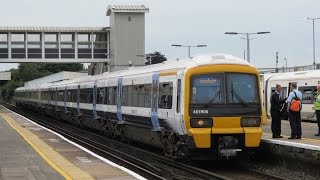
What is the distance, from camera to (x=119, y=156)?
17672 millimetres

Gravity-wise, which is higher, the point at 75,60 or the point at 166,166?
the point at 75,60

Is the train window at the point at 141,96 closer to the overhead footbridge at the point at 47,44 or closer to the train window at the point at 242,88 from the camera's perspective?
the train window at the point at 242,88

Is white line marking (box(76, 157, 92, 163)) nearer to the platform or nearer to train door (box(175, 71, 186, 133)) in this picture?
the platform

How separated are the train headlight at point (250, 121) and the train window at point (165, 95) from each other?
2.03 meters

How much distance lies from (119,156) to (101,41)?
2429 inches

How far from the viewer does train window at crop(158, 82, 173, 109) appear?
596 inches

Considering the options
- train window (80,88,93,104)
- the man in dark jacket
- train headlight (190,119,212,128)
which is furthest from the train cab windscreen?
train window (80,88,93,104)

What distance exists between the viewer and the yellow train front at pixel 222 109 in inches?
544

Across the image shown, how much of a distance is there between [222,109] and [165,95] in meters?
2.12

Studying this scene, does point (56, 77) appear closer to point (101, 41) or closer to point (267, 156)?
point (101, 41)

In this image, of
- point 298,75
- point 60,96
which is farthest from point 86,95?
point 298,75

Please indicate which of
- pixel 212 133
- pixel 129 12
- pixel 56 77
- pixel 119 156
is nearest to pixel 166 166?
pixel 212 133

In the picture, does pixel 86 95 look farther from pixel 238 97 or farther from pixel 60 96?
pixel 238 97

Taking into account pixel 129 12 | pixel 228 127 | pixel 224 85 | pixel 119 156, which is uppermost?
pixel 129 12
